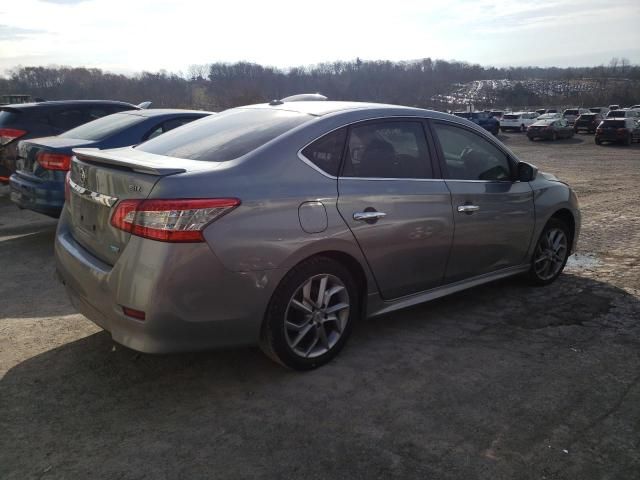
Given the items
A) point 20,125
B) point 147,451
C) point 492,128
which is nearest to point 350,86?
point 492,128

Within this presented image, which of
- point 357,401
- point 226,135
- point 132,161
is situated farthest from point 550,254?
point 132,161

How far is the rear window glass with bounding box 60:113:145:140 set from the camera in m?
6.36

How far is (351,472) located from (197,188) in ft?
5.16

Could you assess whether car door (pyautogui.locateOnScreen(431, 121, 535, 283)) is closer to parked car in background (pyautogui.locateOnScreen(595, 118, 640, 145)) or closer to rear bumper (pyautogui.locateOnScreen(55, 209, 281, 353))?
rear bumper (pyautogui.locateOnScreen(55, 209, 281, 353))

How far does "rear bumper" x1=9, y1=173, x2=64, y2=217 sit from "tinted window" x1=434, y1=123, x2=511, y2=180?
3984 mm

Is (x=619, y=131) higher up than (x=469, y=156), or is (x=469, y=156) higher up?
(x=469, y=156)

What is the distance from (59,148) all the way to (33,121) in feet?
8.71

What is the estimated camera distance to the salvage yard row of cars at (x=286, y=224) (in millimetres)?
2869

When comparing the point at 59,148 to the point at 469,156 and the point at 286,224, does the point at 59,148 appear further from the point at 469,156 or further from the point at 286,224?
the point at 469,156

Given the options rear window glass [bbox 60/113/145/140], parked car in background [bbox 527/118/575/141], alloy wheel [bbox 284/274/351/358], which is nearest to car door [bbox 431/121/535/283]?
alloy wheel [bbox 284/274/351/358]

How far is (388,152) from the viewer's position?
151 inches

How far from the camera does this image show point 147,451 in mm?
2633

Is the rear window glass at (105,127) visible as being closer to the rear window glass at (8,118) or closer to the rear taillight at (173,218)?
the rear window glass at (8,118)

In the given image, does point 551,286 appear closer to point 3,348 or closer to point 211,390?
point 211,390
